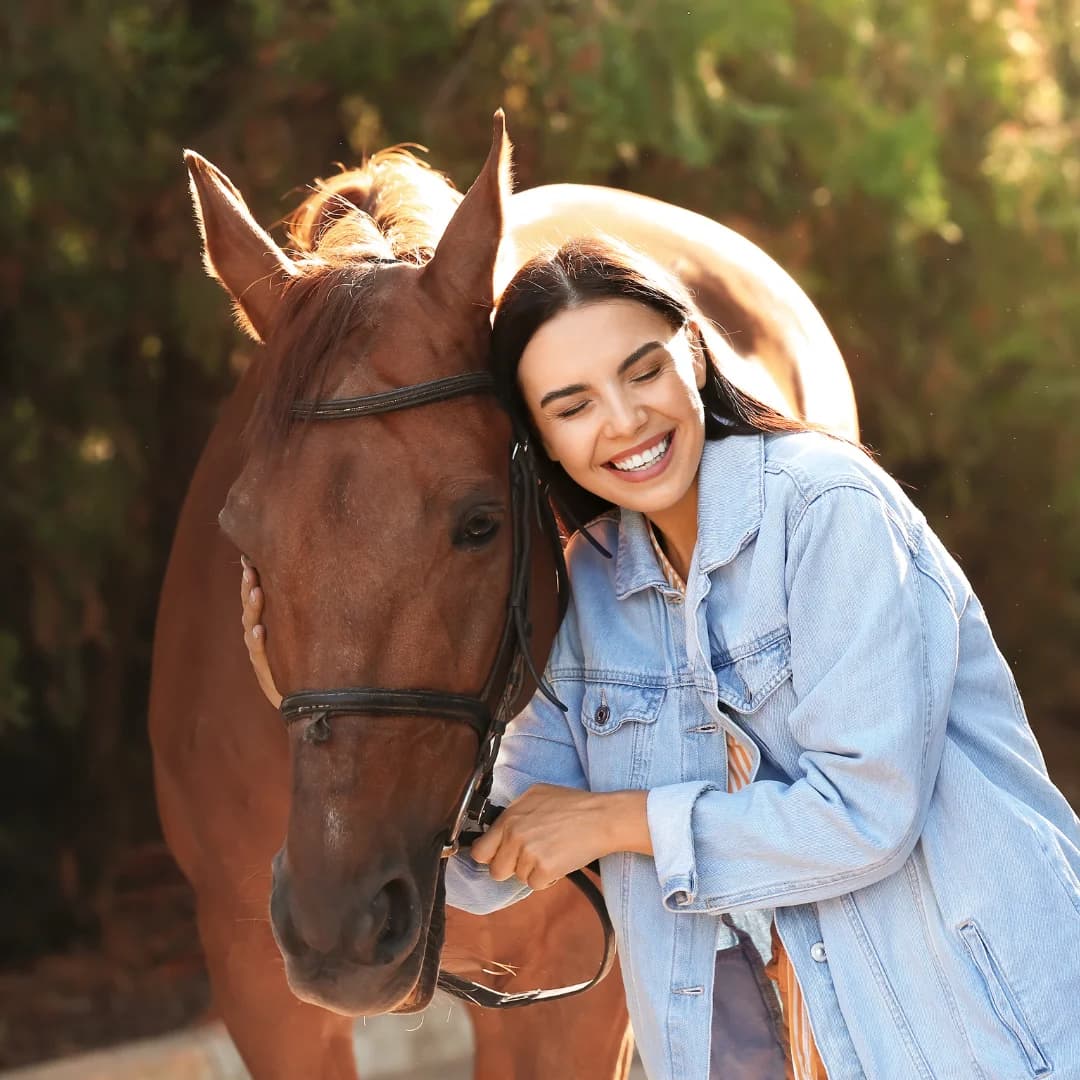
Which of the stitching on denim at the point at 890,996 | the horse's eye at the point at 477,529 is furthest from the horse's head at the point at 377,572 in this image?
the stitching on denim at the point at 890,996

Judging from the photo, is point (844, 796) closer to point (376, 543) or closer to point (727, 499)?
point (727, 499)

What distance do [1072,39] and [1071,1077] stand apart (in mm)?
4410

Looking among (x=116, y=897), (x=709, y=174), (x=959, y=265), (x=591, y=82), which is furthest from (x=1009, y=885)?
(x=116, y=897)

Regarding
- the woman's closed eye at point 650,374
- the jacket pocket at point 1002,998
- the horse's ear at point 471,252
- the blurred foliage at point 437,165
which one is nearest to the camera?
the jacket pocket at point 1002,998

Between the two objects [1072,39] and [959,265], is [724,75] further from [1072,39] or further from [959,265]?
[1072,39]

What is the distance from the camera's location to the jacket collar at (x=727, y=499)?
1.69 metres

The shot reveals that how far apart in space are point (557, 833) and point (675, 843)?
0.17m

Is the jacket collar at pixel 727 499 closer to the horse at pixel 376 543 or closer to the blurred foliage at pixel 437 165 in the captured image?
the horse at pixel 376 543

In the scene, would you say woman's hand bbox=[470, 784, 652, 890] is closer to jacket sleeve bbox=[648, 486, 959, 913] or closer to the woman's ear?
jacket sleeve bbox=[648, 486, 959, 913]

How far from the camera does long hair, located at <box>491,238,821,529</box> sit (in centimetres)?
172

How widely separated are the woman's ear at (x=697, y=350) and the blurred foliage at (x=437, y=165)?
220 centimetres

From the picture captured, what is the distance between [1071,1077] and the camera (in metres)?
1.50

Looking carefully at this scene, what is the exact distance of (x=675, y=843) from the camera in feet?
5.34

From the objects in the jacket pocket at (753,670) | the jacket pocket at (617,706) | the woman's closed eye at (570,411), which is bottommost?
the jacket pocket at (617,706)
